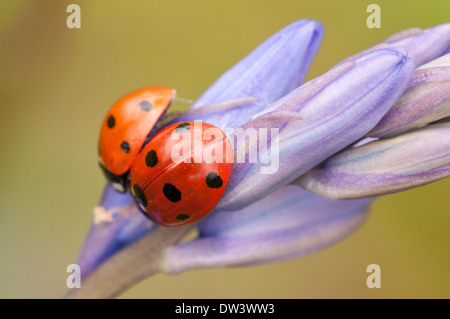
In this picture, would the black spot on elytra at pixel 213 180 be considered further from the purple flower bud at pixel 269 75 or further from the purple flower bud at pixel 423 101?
the purple flower bud at pixel 423 101

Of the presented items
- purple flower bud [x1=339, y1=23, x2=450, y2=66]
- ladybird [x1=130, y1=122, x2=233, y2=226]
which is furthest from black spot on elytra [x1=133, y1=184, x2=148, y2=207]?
purple flower bud [x1=339, y1=23, x2=450, y2=66]

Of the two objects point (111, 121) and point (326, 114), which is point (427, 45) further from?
point (111, 121)

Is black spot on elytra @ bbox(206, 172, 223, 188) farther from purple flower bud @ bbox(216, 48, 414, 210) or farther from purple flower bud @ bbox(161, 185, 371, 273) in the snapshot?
purple flower bud @ bbox(161, 185, 371, 273)

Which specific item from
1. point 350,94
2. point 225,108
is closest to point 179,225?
point 225,108

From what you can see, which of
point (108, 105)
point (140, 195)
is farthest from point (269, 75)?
point (108, 105)

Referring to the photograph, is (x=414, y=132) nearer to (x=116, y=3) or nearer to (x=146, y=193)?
(x=146, y=193)

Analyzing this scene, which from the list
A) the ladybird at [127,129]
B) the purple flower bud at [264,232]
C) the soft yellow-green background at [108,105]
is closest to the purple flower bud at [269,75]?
the ladybird at [127,129]
